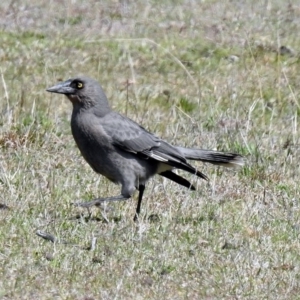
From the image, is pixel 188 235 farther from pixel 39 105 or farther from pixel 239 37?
pixel 239 37

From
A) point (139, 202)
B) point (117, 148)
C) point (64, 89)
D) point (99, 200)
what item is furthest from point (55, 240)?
point (64, 89)

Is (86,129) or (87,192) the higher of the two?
(86,129)

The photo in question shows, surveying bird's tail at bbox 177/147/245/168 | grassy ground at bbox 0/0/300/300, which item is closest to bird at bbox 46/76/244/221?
bird's tail at bbox 177/147/245/168

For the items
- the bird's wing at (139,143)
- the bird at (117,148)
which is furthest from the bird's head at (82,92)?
the bird's wing at (139,143)

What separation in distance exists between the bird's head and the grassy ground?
0.75 m

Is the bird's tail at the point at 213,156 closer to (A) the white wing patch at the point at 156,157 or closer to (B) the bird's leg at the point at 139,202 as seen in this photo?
(A) the white wing patch at the point at 156,157

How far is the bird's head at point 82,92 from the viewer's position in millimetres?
7914

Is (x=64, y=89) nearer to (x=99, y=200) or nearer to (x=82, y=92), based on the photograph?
(x=82, y=92)

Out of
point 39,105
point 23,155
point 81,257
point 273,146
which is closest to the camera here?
point 81,257

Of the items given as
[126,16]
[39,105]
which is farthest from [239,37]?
[39,105]

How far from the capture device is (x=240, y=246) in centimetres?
711

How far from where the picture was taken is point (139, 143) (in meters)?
7.92

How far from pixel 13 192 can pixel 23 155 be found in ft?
3.43

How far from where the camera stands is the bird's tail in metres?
8.16
